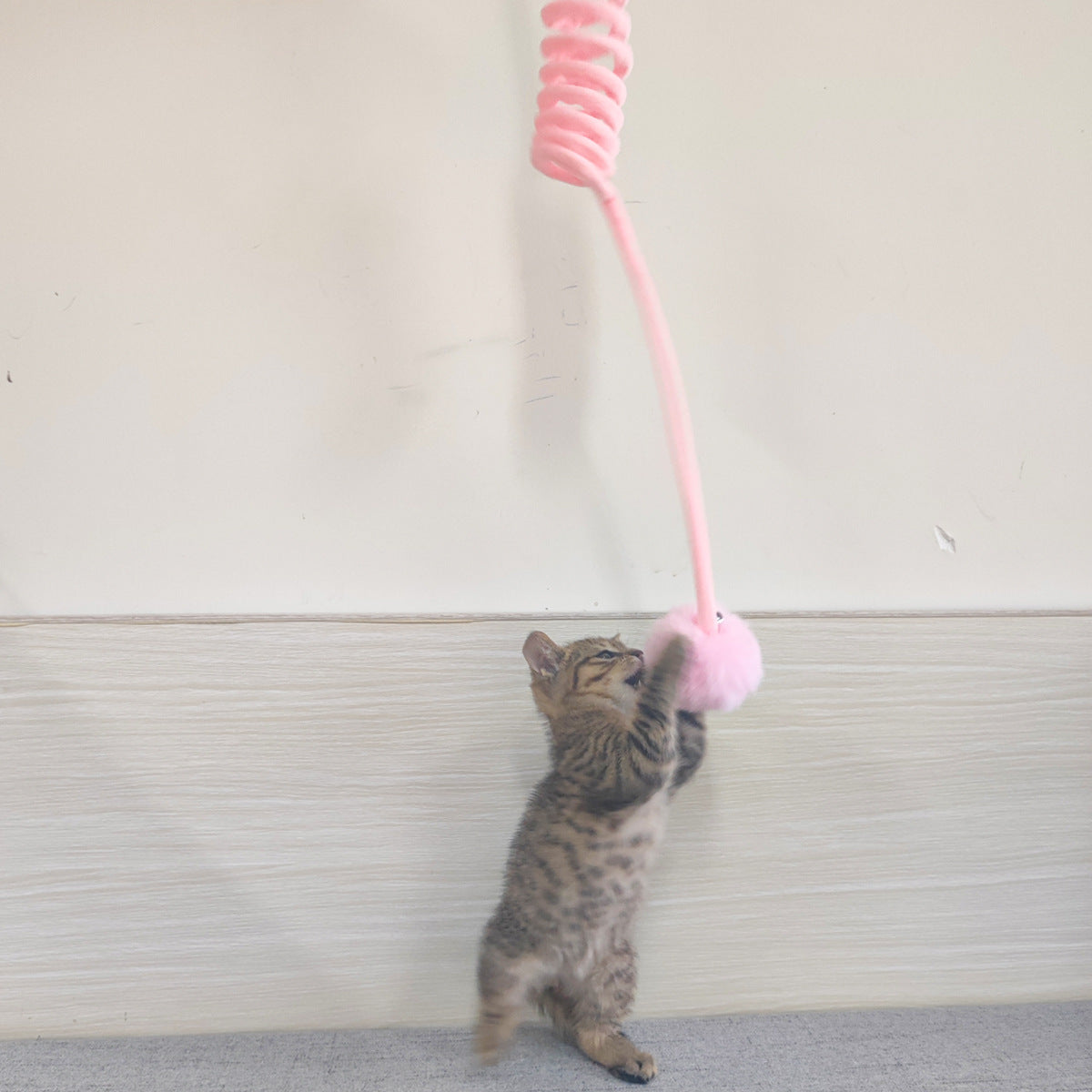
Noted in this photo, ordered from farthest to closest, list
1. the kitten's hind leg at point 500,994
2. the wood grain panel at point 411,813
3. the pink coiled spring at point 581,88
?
the wood grain panel at point 411,813 < the kitten's hind leg at point 500,994 < the pink coiled spring at point 581,88

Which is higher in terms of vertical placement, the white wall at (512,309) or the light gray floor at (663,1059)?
the white wall at (512,309)

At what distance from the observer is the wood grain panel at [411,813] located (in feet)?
2.98

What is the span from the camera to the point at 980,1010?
0.98m

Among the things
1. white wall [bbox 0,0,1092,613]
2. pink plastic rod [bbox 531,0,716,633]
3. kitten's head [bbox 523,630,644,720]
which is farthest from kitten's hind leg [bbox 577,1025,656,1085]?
pink plastic rod [bbox 531,0,716,633]

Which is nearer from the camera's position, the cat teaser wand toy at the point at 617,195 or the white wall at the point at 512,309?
the cat teaser wand toy at the point at 617,195

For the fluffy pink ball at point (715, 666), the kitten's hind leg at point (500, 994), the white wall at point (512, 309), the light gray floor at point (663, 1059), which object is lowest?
the light gray floor at point (663, 1059)

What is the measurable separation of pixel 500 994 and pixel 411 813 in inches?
8.3

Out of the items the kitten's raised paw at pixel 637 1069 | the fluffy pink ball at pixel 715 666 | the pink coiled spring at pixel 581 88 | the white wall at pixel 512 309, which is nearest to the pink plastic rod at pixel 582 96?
the pink coiled spring at pixel 581 88

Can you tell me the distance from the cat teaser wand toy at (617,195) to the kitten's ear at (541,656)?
0.33 feet

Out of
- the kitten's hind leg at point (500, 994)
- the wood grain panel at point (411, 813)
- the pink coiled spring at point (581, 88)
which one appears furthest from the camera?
the wood grain panel at point (411, 813)

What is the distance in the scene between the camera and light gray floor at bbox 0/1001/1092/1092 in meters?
0.81

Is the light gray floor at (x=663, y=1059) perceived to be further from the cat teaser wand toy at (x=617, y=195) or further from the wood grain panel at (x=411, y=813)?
the cat teaser wand toy at (x=617, y=195)

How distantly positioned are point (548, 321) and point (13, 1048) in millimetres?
959

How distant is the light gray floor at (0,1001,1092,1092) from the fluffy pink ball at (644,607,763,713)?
39 cm
